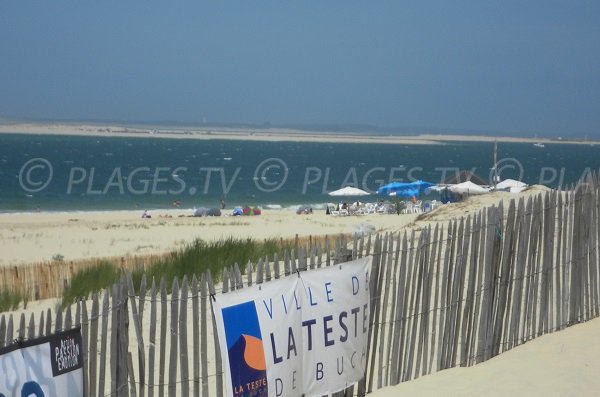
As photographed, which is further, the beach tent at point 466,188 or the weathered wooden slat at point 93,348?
the beach tent at point 466,188

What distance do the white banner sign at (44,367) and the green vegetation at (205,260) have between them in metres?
5.58

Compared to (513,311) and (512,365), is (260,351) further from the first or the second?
(513,311)

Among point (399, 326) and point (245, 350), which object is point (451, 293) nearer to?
point (399, 326)

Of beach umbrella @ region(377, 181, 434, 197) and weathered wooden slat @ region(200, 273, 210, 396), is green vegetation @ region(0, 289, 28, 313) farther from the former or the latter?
beach umbrella @ region(377, 181, 434, 197)

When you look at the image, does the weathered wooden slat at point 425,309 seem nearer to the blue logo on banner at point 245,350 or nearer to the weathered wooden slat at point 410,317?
the weathered wooden slat at point 410,317

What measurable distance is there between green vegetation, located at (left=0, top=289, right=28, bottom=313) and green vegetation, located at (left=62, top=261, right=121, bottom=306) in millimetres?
560

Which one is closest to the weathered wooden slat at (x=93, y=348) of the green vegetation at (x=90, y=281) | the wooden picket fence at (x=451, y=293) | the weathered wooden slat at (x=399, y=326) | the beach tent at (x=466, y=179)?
the wooden picket fence at (x=451, y=293)

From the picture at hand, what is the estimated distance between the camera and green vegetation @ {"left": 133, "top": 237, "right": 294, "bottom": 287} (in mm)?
11539

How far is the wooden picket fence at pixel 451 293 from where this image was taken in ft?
18.7

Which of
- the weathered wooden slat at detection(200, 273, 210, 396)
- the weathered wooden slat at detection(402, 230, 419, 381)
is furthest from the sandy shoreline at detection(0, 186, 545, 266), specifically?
the weathered wooden slat at detection(200, 273, 210, 396)

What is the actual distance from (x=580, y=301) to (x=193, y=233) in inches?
731

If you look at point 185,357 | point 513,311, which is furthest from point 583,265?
point 185,357

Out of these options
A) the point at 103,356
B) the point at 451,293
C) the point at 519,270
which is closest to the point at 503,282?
the point at 519,270

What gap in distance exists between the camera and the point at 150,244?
2283 centimetres
